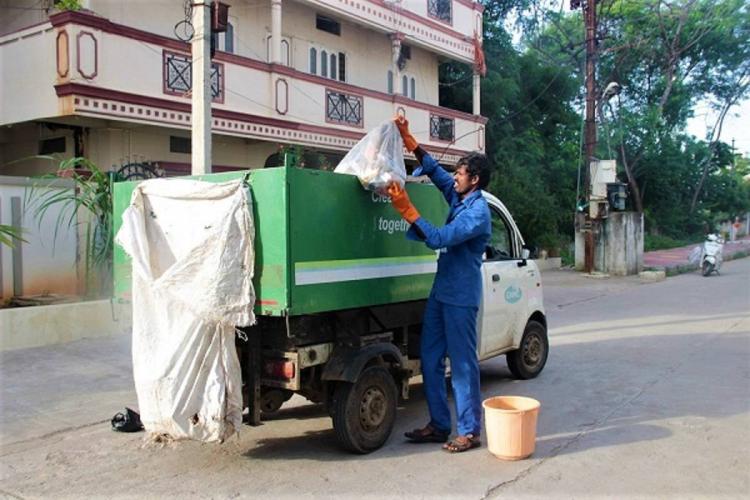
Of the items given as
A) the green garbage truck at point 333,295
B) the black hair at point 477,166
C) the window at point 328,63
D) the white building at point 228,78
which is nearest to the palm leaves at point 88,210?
the white building at point 228,78

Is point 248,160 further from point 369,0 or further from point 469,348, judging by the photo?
point 469,348

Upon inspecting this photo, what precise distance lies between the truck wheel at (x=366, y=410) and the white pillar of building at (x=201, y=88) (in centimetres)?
338

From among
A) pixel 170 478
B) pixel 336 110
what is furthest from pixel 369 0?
pixel 170 478

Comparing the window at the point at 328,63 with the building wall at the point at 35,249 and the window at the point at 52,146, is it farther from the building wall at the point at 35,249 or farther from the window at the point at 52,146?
the building wall at the point at 35,249

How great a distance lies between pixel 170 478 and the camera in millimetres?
4293

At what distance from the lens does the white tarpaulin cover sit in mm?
4133

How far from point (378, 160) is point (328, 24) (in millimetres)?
12972

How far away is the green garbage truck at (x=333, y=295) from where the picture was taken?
4.20m

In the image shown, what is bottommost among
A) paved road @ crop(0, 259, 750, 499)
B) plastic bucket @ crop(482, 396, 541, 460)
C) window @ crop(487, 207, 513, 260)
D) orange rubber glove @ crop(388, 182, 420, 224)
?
paved road @ crop(0, 259, 750, 499)

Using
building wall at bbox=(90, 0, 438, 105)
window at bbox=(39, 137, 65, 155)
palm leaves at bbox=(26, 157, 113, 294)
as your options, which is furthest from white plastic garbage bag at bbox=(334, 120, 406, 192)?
window at bbox=(39, 137, 65, 155)

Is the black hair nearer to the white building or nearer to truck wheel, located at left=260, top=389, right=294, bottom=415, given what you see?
truck wheel, located at left=260, top=389, right=294, bottom=415

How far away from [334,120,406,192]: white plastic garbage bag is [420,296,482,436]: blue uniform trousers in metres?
0.98

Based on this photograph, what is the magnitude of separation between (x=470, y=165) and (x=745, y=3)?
108 ft

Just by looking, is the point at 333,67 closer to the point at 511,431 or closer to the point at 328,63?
the point at 328,63
